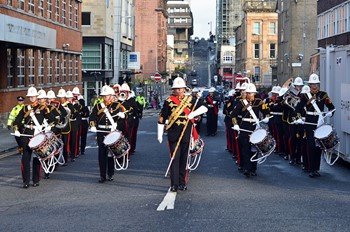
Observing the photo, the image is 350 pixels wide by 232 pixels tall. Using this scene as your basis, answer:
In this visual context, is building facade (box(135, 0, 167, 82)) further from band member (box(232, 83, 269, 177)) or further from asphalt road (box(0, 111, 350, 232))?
band member (box(232, 83, 269, 177))

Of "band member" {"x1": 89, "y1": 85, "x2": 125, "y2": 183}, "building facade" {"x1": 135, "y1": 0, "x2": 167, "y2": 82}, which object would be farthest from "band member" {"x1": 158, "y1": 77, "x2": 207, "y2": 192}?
"building facade" {"x1": 135, "y1": 0, "x2": 167, "y2": 82}

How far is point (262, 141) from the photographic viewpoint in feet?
47.8

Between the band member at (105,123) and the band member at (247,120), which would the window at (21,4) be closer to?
the band member at (105,123)

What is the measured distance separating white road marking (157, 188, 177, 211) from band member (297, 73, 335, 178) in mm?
3933

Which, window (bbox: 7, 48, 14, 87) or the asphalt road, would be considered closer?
the asphalt road

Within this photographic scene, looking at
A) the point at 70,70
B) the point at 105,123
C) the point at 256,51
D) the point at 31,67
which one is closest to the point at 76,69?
the point at 70,70

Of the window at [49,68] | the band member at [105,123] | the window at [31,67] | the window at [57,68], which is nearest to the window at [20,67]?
the window at [31,67]

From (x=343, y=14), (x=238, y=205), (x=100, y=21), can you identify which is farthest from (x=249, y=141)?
(x=100, y=21)

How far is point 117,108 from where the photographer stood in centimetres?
1488

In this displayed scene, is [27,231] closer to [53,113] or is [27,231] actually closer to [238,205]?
[238,205]

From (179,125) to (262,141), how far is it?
8.08 feet

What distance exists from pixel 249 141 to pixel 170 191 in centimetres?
286

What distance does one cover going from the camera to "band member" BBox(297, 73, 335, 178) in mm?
15125

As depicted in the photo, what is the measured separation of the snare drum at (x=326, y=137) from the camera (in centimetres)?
1455
